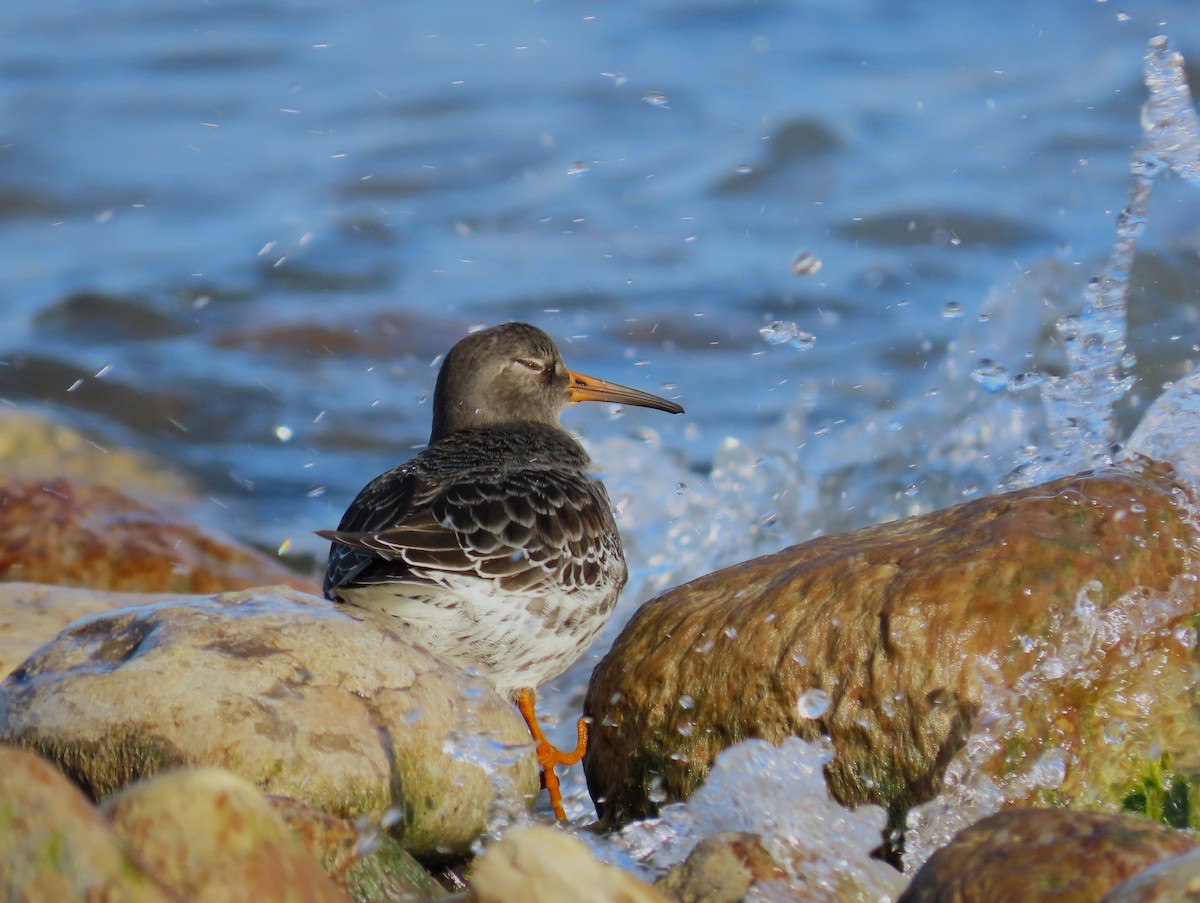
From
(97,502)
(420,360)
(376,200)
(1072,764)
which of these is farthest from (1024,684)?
(376,200)

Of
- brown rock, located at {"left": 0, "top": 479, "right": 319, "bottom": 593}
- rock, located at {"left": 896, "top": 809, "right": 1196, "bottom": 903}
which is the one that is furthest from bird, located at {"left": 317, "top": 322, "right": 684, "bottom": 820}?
brown rock, located at {"left": 0, "top": 479, "right": 319, "bottom": 593}

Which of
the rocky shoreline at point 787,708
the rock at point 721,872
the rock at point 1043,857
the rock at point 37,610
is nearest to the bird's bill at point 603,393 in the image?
the rocky shoreline at point 787,708

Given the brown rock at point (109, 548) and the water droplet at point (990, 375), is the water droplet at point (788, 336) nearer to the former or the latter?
the water droplet at point (990, 375)

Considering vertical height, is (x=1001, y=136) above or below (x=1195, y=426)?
below

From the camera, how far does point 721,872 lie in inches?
136

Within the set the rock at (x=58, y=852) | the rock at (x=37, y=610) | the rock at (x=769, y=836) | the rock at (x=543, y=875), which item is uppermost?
the rock at (x=58, y=852)

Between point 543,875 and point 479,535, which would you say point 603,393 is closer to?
point 479,535

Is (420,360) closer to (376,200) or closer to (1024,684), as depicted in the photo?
(376,200)

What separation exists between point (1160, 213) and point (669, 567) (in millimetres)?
5464

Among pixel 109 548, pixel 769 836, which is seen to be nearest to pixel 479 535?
pixel 769 836

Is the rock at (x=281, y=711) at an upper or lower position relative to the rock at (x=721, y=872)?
upper

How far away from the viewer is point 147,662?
3715 millimetres

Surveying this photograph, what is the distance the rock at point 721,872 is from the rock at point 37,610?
208 cm

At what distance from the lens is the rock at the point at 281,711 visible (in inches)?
142
